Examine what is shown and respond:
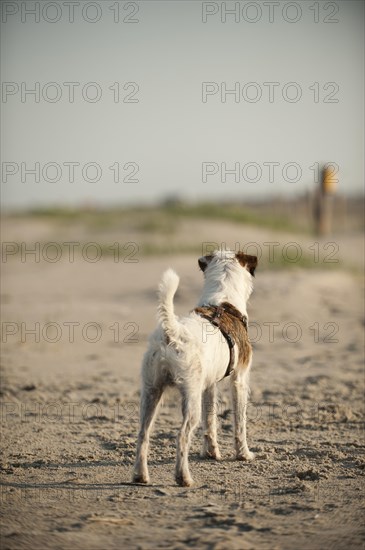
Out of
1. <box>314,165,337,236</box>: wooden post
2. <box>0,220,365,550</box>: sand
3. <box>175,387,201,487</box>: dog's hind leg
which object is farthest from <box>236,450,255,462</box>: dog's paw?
<box>314,165,337,236</box>: wooden post

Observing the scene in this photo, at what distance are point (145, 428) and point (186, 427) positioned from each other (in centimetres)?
33

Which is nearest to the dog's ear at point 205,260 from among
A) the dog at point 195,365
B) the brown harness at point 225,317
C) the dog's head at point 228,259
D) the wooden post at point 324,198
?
the dog's head at point 228,259

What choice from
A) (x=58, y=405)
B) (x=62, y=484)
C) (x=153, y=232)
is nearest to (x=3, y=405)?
(x=58, y=405)

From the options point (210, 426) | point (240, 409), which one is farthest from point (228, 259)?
point (210, 426)

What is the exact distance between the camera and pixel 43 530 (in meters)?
4.61

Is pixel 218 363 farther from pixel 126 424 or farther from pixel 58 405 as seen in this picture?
pixel 58 405

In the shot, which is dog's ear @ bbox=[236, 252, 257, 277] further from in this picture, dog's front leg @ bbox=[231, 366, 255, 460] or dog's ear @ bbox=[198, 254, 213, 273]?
dog's front leg @ bbox=[231, 366, 255, 460]

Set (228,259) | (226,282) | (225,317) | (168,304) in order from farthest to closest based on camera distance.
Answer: (228,259), (226,282), (225,317), (168,304)

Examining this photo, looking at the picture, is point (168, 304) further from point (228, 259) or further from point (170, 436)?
point (170, 436)

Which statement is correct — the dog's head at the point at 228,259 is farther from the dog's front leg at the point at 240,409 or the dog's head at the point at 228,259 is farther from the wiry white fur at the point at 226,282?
the dog's front leg at the point at 240,409

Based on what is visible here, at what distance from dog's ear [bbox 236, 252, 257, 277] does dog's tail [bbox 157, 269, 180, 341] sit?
5.69 ft

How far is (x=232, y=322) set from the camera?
20.6 ft

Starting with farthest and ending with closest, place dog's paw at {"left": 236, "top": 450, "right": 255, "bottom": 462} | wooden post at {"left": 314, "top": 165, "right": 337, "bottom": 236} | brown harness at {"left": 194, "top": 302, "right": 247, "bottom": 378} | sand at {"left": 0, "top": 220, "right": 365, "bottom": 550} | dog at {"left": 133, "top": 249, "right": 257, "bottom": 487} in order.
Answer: wooden post at {"left": 314, "top": 165, "right": 337, "bottom": 236}, dog's paw at {"left": 236, "top": 450, "right": 255, "bottom": 462}, brown harness at {"left": 194, "top": 302, "right": 247, "bottom": 378}, dog at {"left": 133, "top": 249, "right": 257, "bottom": 487}, sand at {"left": 0, "top": 220, "right": 365, "bottom": 550}

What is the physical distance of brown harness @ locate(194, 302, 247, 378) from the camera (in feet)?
19.6
